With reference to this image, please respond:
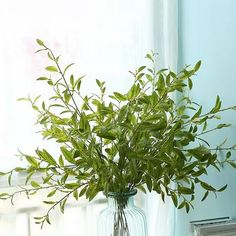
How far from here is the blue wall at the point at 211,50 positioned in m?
1.53

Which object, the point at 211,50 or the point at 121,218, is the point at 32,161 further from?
the point at 211,50

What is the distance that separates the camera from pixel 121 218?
116cm

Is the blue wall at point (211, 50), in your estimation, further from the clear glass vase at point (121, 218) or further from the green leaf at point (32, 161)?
the green leaf at point (32, 161)

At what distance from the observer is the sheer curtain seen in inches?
52.8

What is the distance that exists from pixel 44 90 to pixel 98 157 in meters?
0.41

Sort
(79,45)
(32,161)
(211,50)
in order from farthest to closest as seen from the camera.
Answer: (211,50) < (79,45) < (32,161)

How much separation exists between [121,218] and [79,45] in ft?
2.03

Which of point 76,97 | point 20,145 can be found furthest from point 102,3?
point 20,145

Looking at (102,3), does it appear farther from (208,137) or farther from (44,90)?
(208,137)

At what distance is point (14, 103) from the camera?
135 cm

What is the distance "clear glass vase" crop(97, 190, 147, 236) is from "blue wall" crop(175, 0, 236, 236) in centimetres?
42

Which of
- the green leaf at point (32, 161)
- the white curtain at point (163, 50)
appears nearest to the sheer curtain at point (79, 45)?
the white curtain at point (163, 50)

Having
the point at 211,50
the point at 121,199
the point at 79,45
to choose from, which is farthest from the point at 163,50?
the point at 121,199

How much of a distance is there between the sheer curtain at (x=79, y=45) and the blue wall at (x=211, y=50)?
0.07m
